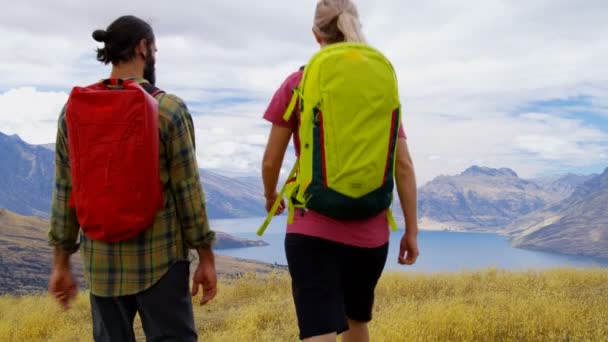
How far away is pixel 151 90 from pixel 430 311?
443 centimetres

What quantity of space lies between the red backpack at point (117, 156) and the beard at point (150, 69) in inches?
9.9

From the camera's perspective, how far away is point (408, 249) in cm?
268

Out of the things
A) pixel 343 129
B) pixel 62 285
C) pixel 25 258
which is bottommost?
pixel 25 258

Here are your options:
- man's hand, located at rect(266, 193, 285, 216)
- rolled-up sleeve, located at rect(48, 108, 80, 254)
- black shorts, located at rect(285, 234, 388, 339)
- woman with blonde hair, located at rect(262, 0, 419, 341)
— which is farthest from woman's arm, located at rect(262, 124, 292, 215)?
rolled-up sleeve, located at rect(48, 108, 80, 254)

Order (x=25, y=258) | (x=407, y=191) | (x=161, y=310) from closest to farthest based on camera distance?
(x=161, y=310)
(x=407, y=191)
(x=25, y=258)

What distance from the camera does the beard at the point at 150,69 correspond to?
2393 mm

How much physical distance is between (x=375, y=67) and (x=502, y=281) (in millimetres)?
7822

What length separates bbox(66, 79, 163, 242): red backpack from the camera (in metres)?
2.10

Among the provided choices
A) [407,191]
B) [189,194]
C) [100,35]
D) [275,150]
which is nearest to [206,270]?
[189,194]

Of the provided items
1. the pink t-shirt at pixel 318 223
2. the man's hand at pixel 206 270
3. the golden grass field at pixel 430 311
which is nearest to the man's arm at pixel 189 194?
the man's hand at pixel 206 270

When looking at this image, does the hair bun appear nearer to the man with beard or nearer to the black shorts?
the man with beard

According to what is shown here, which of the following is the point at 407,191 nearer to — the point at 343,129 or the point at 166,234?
the point at 343,129

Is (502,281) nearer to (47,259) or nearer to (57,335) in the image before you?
(57,335)

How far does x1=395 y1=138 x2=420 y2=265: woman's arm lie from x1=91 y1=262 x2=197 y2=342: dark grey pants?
1036 mm
